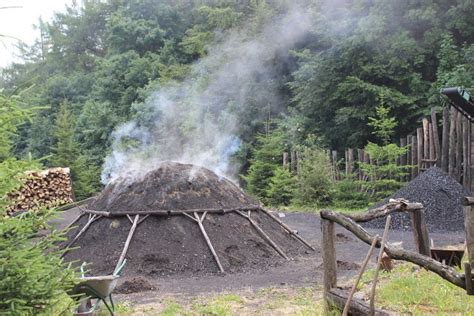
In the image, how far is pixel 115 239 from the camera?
8695 millimetres

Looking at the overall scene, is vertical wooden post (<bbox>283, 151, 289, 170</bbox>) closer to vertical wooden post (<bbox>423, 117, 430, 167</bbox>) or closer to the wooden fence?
the wooden fence

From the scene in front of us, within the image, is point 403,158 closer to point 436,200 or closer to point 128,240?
point 436,200

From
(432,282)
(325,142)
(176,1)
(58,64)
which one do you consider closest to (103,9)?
(58,64)

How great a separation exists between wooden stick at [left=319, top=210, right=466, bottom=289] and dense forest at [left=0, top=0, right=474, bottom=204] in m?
7.51

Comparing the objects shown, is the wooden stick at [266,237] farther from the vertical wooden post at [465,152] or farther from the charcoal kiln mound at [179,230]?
the vertical wooden post at [465,152]

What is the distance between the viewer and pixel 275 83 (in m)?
22.5

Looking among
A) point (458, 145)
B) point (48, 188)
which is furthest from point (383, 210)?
point (48, 188)

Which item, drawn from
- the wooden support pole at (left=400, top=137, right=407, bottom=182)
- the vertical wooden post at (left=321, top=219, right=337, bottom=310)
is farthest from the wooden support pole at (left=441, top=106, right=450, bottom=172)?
the vertical wooden post at (left=321, top=219, right=337, bottom=310)

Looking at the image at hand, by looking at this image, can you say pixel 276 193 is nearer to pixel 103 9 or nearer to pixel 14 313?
pixel 14 313

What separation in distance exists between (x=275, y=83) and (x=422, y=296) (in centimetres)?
1796

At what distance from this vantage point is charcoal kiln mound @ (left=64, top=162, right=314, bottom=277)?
8.26 metres

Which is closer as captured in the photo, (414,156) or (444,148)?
(444,148)

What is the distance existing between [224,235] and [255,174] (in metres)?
9.76

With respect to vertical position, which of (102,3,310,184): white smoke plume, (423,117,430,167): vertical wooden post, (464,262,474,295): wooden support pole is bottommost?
(464,262,474,295): wooden support pole
